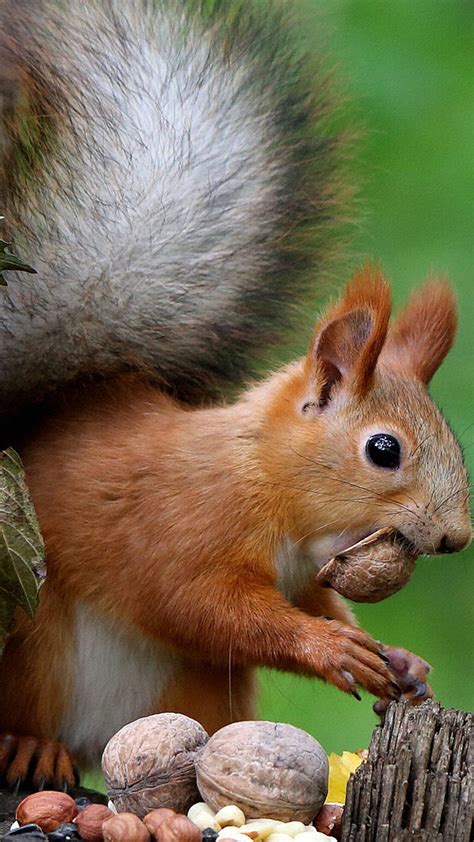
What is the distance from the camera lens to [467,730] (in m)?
1.08

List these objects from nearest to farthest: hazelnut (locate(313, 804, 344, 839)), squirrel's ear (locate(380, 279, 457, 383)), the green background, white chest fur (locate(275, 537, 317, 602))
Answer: hazelnut (locate(313, 804, 344, 839)) < white chest fur (locate(275, 537, 317, 602)) < squirrel's ear (locate(380, 279, 457, 383)) < the green background

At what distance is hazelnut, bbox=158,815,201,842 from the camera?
994mm

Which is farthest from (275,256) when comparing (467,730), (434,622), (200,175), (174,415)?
(434,622)

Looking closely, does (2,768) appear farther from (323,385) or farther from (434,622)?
(434,622)

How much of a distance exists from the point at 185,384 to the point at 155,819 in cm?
65

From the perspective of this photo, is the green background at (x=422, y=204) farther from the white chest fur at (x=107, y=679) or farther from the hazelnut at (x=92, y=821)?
the hazelnut at (x=92, y=821)

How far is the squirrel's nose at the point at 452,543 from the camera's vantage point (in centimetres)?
125

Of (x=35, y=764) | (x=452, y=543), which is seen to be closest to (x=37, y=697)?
(x=35, y=764)

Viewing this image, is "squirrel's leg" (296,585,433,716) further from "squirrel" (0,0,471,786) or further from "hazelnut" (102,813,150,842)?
"hazelnut" (102,813,150,842)

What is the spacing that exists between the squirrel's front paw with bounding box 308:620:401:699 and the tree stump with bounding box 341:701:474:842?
0.45 feet

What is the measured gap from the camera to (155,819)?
1.03 metres

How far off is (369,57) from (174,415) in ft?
2.52

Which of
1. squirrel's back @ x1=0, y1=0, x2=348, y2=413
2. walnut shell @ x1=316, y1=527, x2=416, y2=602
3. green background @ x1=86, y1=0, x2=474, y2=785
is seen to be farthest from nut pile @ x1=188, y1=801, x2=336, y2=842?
green background @ x1=86, y1=0, x2=474, y2=785

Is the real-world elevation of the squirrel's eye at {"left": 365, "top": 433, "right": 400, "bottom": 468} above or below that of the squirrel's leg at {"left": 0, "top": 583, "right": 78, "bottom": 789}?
above
